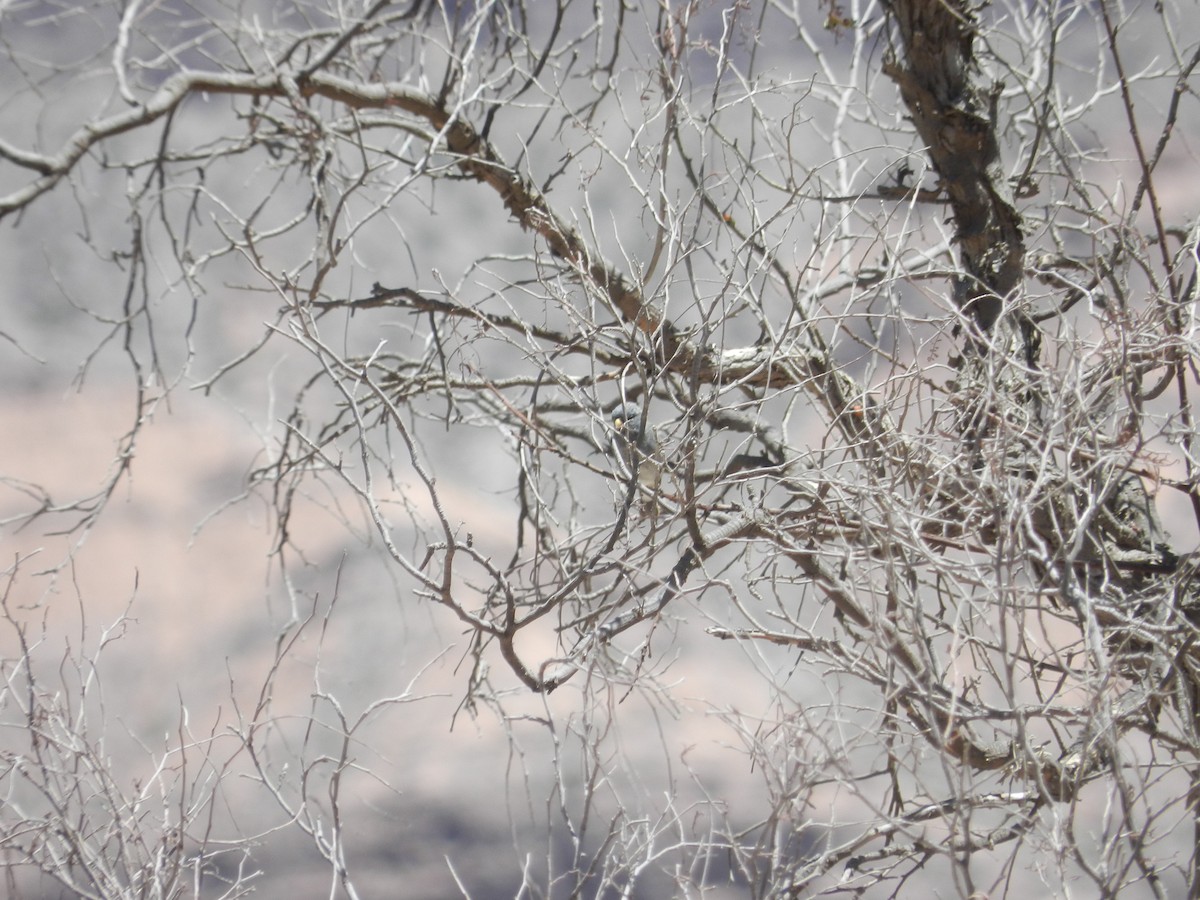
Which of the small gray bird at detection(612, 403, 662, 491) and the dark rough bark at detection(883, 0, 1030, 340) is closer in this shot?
the small gray bird at detection(612, 403, 662, 491)

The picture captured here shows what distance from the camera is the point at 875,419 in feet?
7.34

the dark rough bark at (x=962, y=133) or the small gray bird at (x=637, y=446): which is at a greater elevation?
the dark rough bark at (x=962, y=133)

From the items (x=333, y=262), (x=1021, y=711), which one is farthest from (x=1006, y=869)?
(x=333, y=262)

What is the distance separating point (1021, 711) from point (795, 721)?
14.3 inches

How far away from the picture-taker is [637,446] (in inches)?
80.9

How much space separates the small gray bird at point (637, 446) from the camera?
1976 mm

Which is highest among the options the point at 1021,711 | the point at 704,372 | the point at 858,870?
the point at 704,372

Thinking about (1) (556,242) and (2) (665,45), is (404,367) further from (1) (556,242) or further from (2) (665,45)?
(2) (665,45)

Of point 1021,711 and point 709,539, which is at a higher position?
point 709,539

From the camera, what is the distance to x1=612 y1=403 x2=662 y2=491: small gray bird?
1.98m

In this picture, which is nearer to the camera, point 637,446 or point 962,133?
point 637,446

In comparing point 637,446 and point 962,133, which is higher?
point 962,133

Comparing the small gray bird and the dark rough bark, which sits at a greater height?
the dark rough bark

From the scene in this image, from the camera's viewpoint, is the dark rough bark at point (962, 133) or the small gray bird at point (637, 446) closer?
the small gray bird at point (637, 446)
